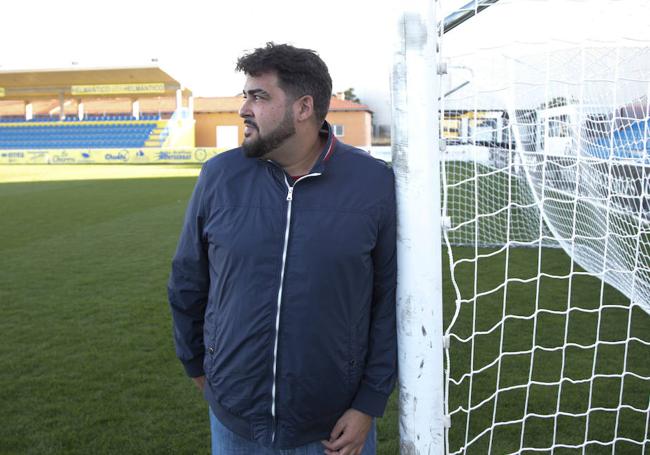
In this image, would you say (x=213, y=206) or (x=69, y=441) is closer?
(x=213, y=206)

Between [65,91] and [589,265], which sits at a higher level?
[65,91]

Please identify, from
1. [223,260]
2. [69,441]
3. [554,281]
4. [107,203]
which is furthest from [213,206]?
[107,203]

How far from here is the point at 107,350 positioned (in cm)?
421

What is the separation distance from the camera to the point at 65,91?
35.5 m

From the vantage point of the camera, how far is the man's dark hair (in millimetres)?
1633

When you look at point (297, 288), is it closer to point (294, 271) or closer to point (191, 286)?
point (294, 271)

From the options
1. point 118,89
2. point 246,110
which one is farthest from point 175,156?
point 246,110

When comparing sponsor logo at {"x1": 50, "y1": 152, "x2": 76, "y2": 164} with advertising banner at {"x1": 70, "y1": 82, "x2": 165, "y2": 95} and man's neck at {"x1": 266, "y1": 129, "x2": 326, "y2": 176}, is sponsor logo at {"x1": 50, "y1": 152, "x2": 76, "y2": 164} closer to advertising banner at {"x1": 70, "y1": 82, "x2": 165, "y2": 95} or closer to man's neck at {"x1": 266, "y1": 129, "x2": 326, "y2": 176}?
advertising banner at {"x1": 70, "y1": 82, "x2": 165, "y2": 95}

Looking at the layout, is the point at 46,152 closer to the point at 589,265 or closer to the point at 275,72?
the point at 589,265

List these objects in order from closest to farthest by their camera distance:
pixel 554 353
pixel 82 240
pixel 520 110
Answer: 1. pixel 520 110
2. pixel 554 353
3. pixel 82 240

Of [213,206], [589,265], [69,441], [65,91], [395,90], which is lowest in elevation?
[69,441]

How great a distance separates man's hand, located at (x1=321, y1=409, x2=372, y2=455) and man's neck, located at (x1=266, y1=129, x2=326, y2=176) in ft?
2.19

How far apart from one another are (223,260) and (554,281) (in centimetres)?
497

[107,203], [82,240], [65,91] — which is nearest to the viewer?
[82,240]
